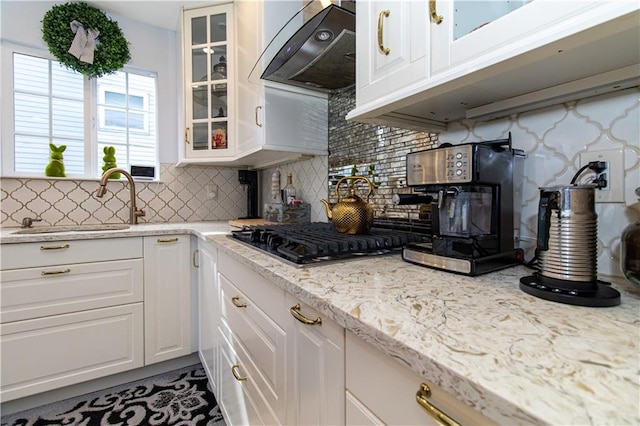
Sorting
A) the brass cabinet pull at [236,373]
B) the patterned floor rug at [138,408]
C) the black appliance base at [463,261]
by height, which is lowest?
the patterned floor rug at [138,408]

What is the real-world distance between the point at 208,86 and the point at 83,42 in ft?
2.98

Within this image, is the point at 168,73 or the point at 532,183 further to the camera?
the point at 168,73

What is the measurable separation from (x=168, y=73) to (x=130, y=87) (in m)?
0.32

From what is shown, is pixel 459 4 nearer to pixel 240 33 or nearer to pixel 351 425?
pixel 351 425

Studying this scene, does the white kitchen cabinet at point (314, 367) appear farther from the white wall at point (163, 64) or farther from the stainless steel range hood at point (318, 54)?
the white wall at point (163, 64)

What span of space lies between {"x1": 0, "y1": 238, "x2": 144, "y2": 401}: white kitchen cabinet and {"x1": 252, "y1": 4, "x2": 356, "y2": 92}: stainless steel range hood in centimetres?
129

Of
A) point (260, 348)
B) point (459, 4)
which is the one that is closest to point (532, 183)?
point (459, 4)

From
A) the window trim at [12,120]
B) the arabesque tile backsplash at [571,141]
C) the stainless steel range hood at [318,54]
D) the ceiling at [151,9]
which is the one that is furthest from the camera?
the ceiling at [151,9]

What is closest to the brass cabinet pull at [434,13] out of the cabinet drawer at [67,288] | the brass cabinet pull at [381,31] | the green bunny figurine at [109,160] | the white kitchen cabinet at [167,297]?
the brass cabinet pull at [381,31]

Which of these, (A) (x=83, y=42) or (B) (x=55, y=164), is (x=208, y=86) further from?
(B) (x=55, y=164)

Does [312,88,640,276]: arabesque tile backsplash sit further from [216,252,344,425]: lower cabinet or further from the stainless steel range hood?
[216,252,344,425]: lower cabinet

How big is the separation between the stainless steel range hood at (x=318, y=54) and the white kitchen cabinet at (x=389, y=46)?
0.15 metres

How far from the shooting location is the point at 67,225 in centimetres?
214

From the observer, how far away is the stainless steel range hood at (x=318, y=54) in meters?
1.12
